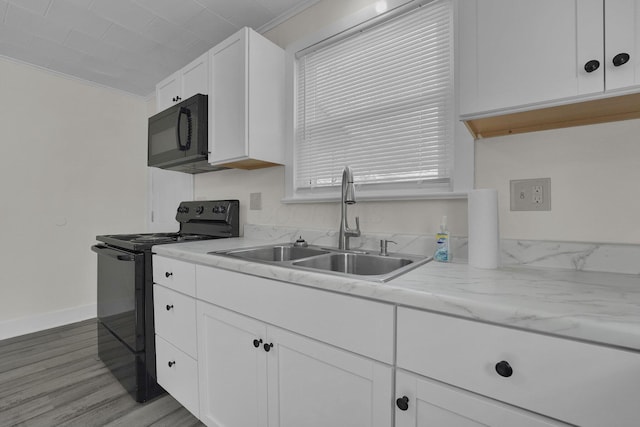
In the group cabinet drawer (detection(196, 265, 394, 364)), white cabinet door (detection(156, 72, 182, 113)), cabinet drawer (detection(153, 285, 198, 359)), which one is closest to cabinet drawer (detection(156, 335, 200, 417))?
cabinet drawer (detection(153, 285, 198, 359))

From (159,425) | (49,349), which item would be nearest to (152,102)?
(49,349)

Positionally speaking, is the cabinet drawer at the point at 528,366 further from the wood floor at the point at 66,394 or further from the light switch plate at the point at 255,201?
the light switch plate at the point at 255,201

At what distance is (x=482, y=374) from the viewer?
665 mm

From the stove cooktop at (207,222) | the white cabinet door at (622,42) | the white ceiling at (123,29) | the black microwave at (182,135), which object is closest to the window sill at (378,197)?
the stove cooktop at (207,222)

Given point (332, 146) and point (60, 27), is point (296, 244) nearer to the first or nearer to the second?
point (332, 146)

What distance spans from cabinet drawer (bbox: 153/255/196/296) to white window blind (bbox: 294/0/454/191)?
85 cm

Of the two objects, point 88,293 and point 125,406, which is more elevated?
point 88,293

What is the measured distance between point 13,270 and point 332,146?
3070 mm

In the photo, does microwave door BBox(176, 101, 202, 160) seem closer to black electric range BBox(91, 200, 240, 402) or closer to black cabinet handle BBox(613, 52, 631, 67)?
black electric range BBox(91, 200, 240, 402)

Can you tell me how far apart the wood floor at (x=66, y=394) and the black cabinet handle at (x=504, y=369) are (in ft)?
Answer: 5.08

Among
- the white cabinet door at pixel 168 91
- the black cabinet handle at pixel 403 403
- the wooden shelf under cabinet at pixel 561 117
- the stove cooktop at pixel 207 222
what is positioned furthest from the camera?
the white cabinet door at pixel 168 91

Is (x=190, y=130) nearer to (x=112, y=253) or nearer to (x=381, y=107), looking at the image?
(x=112, y=253)

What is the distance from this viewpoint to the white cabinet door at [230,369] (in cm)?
113

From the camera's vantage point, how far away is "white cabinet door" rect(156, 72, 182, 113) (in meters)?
2.28
